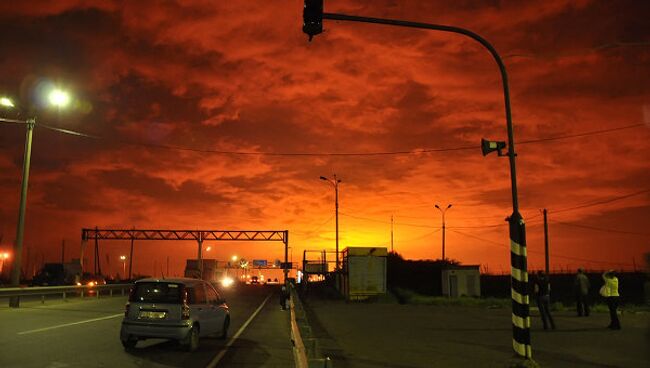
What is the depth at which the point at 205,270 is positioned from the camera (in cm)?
7944

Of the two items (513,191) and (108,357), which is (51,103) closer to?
(108,357)

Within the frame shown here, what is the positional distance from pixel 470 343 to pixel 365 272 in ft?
81.0

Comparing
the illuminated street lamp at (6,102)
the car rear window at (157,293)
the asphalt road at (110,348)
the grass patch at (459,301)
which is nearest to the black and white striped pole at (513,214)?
the asphalt road at (110,348)

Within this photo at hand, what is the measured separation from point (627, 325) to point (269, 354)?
13.4 metres

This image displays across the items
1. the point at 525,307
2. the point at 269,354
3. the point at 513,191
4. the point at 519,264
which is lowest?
the point at 269,354

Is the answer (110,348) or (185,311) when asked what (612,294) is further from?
(110,348)

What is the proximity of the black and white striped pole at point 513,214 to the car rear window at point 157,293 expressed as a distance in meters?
6.26

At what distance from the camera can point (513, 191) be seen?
1123 centimetres

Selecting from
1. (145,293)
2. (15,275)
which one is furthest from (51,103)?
(145,293)

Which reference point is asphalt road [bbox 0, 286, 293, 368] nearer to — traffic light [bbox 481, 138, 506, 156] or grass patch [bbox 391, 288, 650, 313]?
traffic light [bbox 481, 138, 506, 156]

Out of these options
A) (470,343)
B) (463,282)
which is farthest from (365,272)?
(470,343)

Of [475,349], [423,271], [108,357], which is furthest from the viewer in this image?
[423,271]

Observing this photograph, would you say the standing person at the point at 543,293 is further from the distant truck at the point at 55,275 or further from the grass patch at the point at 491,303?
the distant truck at the point at 55,275

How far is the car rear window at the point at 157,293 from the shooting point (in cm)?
1269
